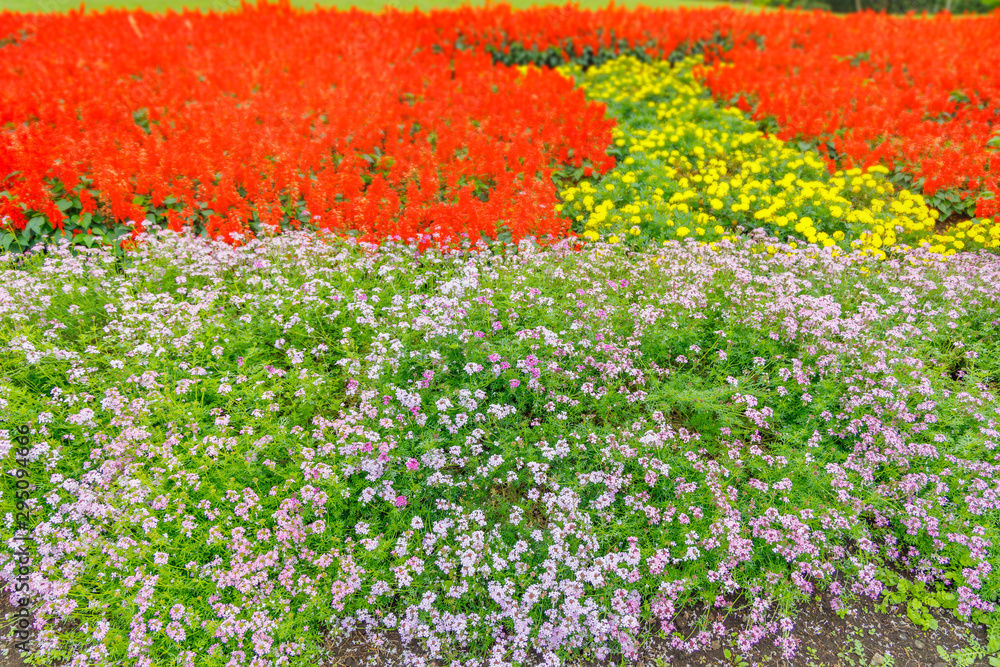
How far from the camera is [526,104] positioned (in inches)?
372

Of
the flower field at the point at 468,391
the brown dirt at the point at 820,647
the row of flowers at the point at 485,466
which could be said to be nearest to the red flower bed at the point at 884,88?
the flower field at the point at 468,391

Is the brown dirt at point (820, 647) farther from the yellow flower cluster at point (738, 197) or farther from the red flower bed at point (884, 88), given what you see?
the red flower bed at point (884, 88)

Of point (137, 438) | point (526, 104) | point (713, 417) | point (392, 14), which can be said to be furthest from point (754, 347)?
point (392, 14)

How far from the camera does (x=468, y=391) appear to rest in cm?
414

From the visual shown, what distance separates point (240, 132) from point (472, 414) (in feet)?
19.0

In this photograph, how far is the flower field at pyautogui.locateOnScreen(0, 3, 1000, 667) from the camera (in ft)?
11.9

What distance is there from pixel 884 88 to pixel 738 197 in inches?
217

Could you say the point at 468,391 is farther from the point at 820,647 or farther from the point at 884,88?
the point at 884,88

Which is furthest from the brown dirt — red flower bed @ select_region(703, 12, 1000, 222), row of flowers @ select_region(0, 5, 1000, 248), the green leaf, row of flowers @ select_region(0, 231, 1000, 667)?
red flower bed @ select_region(703, 12, 1000, 222)

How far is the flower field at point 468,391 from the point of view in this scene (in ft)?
11.9

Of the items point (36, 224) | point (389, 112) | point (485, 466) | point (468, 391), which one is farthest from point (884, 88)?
point (36, 224)

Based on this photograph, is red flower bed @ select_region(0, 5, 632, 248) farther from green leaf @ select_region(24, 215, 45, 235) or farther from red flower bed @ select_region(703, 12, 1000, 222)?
red flower bed @ select_region(703, 12, 1000, 222)

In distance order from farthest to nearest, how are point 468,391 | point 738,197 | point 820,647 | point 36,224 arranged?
point 738,197 → point 36,224 → point 468,391 → point 820,647

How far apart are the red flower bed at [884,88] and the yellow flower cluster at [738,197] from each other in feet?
1.87
